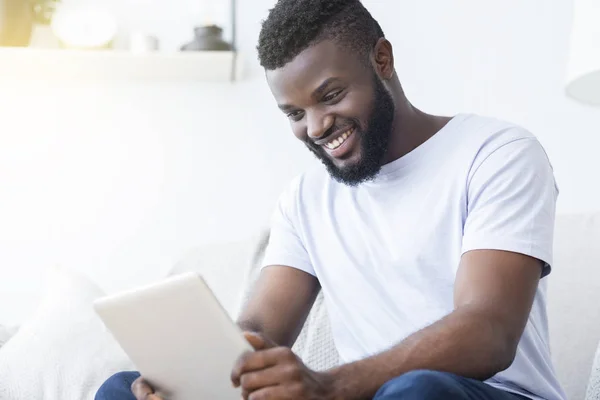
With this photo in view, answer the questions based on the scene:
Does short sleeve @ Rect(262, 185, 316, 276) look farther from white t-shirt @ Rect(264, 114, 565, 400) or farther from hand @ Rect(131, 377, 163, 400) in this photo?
hand @ Rect(131, 377, 163, 400)

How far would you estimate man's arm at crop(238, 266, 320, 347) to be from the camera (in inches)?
54.3

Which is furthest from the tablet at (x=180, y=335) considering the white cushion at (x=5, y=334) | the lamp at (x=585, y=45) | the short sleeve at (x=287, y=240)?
the lamp at (x=585, y=45)

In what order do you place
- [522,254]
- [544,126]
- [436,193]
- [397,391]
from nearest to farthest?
[397,391] → [522,254] → [436,193] → [544,126]

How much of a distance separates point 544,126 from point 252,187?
770 millimetres

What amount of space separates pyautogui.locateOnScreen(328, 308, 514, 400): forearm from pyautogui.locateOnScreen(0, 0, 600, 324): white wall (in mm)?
1185

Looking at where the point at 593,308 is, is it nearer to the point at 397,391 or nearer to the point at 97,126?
the point at 397,391

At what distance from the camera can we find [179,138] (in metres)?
2.18

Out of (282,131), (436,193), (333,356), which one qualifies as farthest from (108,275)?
(436,193)

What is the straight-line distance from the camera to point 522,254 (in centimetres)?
112

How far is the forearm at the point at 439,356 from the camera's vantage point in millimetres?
984

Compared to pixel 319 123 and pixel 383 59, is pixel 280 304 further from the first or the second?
pixel 383 59

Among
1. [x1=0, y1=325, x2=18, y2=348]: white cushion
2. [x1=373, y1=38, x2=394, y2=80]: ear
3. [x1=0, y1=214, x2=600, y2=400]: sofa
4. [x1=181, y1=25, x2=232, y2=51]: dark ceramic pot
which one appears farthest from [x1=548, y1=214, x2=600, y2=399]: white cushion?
[x1=0, y1=325, x2=18, y2=348]: white cushion

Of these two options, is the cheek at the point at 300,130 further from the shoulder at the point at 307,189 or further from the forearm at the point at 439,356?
the forearm at the point at 439,356

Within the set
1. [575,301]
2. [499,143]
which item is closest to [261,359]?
[499,143]
